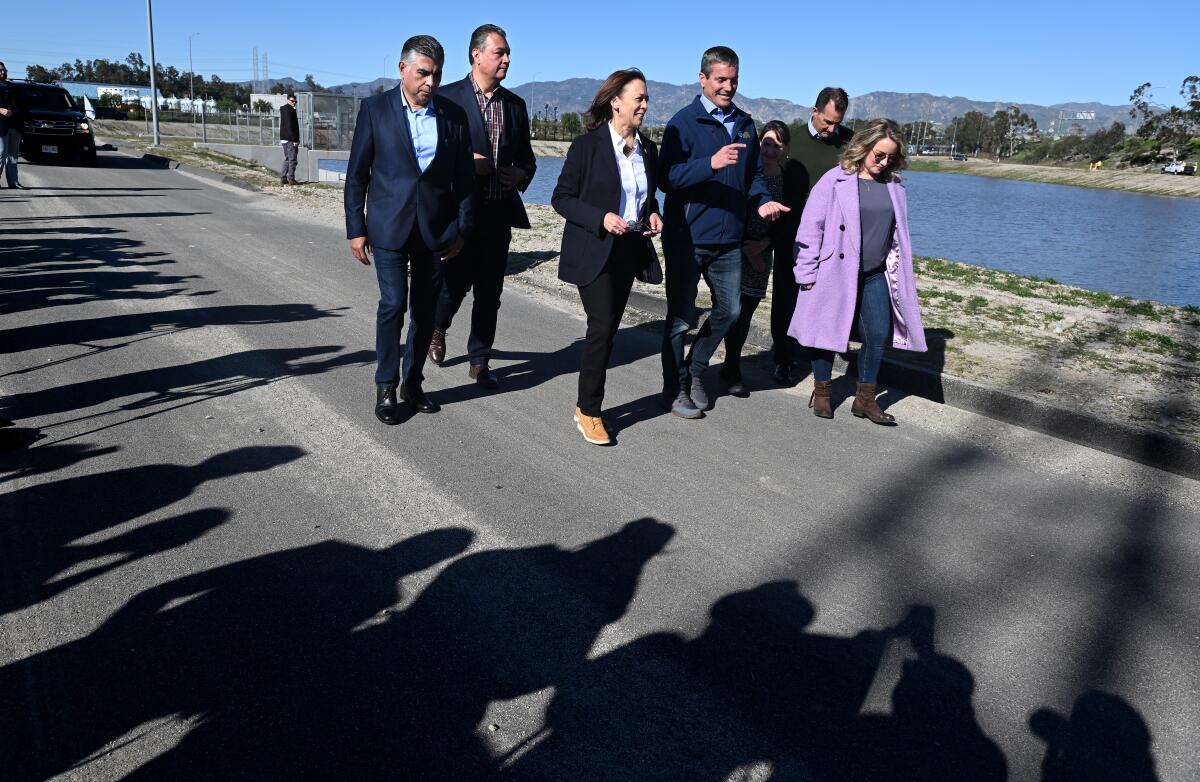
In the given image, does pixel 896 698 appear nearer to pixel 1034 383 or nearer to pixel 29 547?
pixel 29 547

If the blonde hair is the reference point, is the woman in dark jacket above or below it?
below

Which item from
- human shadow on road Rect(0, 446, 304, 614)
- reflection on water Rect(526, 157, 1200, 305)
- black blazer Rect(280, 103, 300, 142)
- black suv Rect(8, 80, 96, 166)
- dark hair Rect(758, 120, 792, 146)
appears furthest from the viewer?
black suv Rect(8, 80, 96, 166)

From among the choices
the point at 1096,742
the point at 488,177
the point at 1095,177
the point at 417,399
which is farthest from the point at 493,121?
the point at 1095,177

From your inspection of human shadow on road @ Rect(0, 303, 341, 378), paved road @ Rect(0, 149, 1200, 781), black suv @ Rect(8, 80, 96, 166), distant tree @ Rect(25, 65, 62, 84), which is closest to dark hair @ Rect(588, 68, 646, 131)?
paved road @ Rect(0, 149, 1200, 781)

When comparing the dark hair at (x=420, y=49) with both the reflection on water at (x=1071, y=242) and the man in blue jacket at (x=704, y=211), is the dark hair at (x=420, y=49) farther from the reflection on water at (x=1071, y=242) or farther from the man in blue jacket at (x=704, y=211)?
the reflection on water at (x=1071, y=242)

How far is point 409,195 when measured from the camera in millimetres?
5066

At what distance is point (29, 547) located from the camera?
3.57 meters

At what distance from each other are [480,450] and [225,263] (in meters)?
6.95

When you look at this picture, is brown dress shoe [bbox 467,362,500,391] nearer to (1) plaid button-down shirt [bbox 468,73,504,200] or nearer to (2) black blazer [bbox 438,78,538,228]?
(2) black blazer [bbox 438,78,538,228]

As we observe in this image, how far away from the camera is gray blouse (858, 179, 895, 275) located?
563 centimetres

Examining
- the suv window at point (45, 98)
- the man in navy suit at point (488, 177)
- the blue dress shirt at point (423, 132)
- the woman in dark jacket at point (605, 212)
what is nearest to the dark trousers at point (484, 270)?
the man in navy suit at point (488, 177)

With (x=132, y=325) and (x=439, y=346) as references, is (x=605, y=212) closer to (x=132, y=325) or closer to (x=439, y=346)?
(x=439, y=346)

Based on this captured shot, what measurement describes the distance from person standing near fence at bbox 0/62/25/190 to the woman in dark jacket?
48.1 ft

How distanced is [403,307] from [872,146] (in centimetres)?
294
